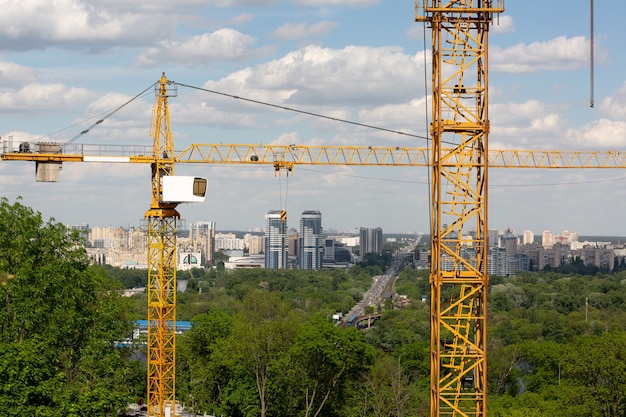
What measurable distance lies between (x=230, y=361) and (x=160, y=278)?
446 inches

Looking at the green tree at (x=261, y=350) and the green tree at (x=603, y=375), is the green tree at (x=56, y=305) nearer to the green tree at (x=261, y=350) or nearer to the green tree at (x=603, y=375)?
the green tree at (x=261, y=350)

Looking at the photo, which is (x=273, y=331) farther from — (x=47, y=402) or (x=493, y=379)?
(x=47, y=402)

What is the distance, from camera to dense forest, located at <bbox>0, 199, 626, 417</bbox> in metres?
37.0

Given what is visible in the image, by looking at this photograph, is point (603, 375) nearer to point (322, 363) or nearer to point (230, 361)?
point (322, 363)

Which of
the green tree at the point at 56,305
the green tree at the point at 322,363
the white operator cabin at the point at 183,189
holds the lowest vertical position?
the green tree at the point at 322,363

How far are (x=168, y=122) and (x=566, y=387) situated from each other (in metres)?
27.6

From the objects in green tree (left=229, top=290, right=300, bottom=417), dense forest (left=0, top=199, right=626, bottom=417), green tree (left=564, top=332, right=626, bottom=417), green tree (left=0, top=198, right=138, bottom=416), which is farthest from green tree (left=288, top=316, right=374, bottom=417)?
green tree (left=0, top=198, right=138, bottom=416)

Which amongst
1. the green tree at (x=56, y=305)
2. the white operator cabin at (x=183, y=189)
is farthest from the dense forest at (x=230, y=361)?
the white operator cabin at (x=183, y=189)

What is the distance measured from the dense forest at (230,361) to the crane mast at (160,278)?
1798 millimetres

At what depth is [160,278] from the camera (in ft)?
170

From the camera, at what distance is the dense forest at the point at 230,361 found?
3700 centimetres

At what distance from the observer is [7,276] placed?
39156 mm

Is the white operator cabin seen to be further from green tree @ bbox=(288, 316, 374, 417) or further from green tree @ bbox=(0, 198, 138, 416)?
green tree @ bbox=(288, 316, 374, 417)

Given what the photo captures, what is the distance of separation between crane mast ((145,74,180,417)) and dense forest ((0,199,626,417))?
70.8 inches
